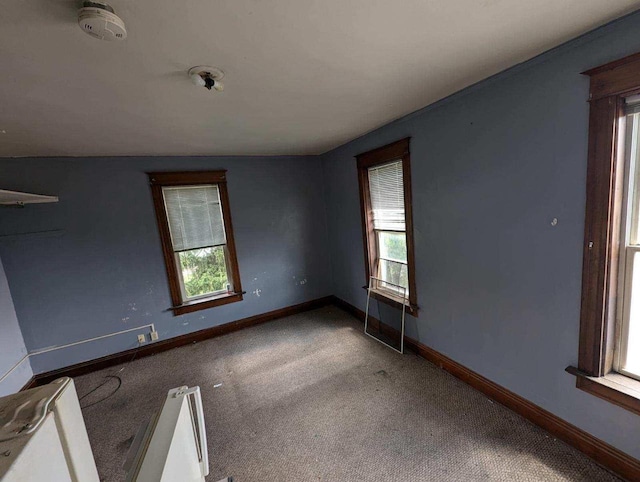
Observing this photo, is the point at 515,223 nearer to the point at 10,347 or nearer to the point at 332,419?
the point at 332,419

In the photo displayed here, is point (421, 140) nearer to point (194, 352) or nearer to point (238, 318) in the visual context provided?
point (238, 318)

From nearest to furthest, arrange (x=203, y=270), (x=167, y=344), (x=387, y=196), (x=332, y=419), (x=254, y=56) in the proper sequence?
(x=254, y=56) → (x=332, y=419) → (x=387, y=196) → (x=167, y=344) → (x=203, y=270)

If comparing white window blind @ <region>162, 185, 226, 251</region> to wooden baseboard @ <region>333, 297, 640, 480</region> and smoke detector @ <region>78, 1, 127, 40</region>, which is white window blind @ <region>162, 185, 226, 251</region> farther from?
wooden baseboard @ <region>333, 297, 640, 480</region>

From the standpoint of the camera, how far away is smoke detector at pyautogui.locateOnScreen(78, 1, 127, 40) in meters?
0.94

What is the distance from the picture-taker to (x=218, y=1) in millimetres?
989

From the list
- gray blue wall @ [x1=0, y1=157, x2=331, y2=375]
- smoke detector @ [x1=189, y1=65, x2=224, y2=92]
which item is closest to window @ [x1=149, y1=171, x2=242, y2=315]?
gray blue wall @ [x1=0, y1=157, x2=331, y2=375]

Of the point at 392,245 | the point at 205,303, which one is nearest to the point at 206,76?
the point at 392,245

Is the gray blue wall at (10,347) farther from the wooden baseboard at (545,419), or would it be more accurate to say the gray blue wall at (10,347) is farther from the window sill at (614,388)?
the window sill at (614,388)

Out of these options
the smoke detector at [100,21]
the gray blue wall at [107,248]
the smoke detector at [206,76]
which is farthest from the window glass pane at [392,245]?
the smoke detector at [100,21]

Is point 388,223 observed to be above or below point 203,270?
above

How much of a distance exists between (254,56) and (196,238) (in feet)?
8.66

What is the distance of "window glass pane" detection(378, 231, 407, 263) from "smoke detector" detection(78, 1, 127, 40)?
257 cm

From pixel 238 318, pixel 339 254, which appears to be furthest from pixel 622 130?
pixel 238 318

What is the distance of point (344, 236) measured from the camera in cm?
391
